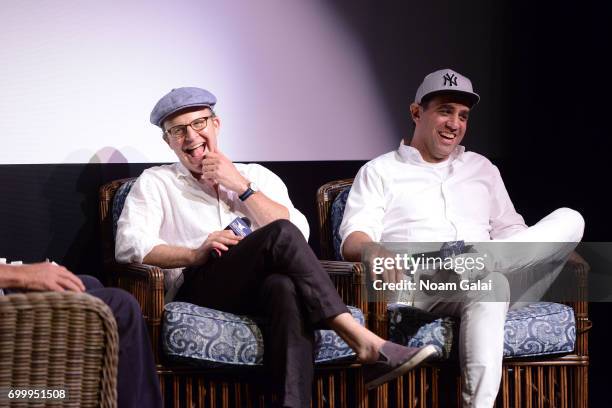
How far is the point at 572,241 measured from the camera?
3.47 meters

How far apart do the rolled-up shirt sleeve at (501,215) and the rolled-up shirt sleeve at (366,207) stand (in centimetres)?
48

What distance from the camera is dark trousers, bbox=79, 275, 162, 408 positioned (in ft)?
8.74

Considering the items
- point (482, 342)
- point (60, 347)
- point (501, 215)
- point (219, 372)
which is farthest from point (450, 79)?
point (60, 347)

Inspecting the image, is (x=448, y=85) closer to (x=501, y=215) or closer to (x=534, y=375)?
(x=501, y=215)

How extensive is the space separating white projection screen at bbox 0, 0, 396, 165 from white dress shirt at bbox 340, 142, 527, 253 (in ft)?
1.65

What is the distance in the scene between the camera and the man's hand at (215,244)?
330cm

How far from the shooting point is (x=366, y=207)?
366 cm

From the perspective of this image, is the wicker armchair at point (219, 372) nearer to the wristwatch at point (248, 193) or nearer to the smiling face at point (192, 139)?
the wristwatch at point (248, 193)

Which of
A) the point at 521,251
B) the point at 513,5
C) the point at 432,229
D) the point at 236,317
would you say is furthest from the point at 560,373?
the point at 513,5

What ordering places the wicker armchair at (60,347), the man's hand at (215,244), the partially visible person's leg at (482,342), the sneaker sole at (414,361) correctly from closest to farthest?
1. the wicker armchair at (60,347)
2. the sneaker sole at (414,361)
3. the partially visible person's leg at (482,342)
4. the man's hand at (215,244)

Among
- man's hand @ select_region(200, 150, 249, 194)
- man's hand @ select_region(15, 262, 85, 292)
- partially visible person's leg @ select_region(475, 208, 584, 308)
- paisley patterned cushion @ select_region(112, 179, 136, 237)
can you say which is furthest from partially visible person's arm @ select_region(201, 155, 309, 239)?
man's hand @ select_region(15, 262, 85, 292)

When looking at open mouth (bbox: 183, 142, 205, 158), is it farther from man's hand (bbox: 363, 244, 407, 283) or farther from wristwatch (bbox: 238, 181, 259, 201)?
man's hand (bbox: 363, 244, 407, 283)

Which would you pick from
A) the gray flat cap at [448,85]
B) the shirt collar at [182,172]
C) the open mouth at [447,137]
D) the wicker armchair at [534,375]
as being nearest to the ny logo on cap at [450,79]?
the gray flat cap at [448,85]

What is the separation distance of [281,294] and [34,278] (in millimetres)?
818
